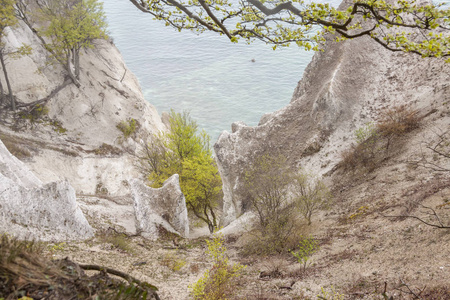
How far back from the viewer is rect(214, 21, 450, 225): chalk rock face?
21375 mm

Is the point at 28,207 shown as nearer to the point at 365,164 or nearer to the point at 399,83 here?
the point at 365,164

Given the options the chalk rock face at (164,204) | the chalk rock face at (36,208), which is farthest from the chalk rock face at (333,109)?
the chalk rock face at (36,208)

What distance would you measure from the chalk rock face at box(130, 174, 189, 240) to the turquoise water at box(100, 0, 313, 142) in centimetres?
2908

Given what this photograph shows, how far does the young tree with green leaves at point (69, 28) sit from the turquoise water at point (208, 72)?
22352 mm

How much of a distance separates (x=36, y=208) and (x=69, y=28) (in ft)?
83.4

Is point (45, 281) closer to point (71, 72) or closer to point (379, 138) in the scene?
point (379, 138)

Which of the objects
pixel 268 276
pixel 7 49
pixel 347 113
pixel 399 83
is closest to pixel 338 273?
pixel 268 276

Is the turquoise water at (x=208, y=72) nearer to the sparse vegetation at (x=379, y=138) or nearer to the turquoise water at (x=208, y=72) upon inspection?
the turquoise water at (x=208, y=72)

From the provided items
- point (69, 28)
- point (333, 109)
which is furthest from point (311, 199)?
point (69, 28)

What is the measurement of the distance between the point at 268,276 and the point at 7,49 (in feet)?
110

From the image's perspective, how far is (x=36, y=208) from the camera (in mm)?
13273

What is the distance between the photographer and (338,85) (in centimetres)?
2277

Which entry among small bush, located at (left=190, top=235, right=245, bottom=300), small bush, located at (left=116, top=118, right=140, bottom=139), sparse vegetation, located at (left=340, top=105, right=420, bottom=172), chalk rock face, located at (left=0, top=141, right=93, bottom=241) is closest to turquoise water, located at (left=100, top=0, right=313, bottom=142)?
small bush, located at (left=116, top=118, right=140, bottom=139)

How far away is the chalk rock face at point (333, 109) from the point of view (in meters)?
21.4
